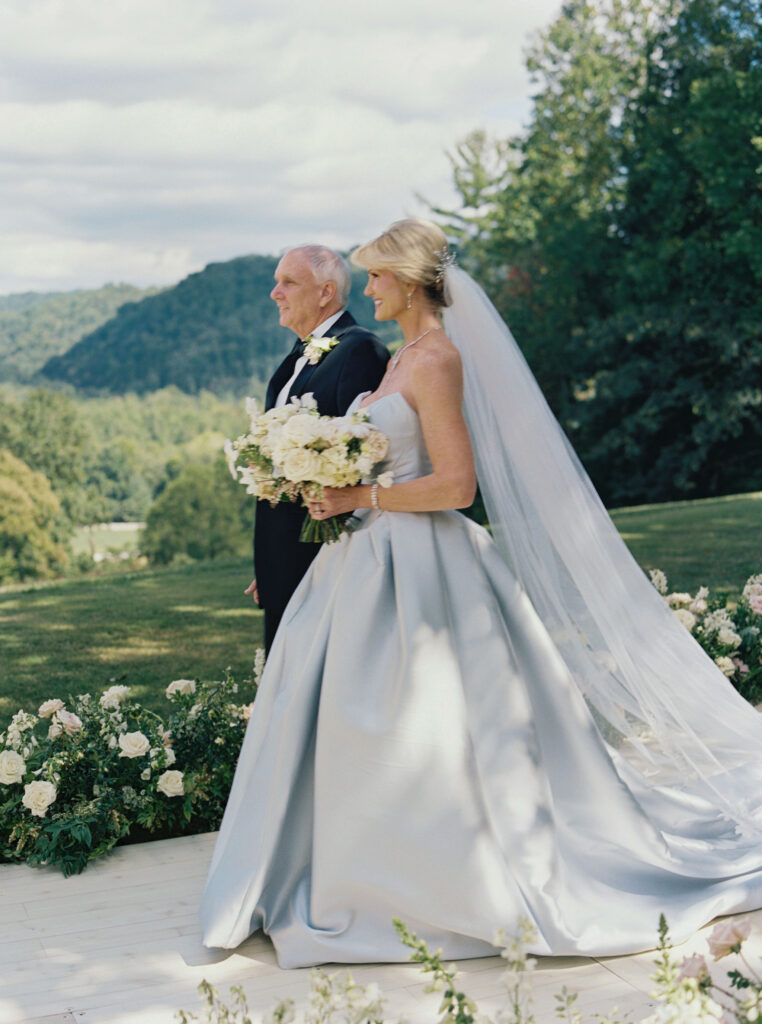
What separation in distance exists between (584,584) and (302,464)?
3.74ft

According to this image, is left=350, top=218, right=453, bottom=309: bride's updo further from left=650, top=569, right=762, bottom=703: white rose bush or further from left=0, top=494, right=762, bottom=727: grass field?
left=0, top=494, right=762, bottom=727: grass field

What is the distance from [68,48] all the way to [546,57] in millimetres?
64680

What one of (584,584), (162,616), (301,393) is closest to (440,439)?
(584,584)

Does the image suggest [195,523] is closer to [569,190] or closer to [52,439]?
[52,439]

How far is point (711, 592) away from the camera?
8773 millimetres

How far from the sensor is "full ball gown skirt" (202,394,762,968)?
3.26 meters

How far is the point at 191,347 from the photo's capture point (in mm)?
97375

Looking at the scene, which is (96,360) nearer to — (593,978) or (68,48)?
(68,48)

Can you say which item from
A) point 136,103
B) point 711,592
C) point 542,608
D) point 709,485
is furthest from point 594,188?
point 136,103

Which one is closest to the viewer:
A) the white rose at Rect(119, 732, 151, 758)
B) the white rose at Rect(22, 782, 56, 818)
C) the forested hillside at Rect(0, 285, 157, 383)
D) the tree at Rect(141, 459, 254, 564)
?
the white rose at Rect(22, 782, 56, 818)

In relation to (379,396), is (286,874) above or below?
below

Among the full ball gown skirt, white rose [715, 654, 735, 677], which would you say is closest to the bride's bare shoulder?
the full ball gown skirt

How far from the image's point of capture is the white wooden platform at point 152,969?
3027 millimetres

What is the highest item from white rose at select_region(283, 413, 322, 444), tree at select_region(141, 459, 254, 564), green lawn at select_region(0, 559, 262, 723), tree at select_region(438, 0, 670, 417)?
tree at select_region(438, 0, 670, 417)
